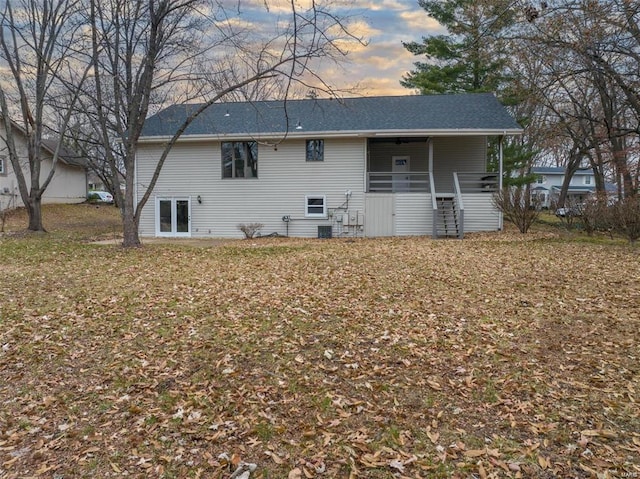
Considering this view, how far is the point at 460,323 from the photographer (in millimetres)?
4953

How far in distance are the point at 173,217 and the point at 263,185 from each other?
12.6ft

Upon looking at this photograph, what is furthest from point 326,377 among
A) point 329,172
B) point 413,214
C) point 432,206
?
point 329,172

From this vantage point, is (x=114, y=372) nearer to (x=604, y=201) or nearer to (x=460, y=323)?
(x=460, y=323)

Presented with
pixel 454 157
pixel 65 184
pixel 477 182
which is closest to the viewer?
pixel 477 182

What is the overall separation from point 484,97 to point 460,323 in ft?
50.4

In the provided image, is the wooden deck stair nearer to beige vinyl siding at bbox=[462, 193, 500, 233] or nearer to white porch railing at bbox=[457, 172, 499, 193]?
beige vinyl siding at bbox=[462, 193, 500, 233]

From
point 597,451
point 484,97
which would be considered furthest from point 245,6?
point 484,97

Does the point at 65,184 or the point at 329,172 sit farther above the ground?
the point at 65,184

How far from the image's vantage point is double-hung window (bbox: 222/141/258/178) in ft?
53.2

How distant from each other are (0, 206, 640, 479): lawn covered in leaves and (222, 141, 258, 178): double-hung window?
31.1 ft

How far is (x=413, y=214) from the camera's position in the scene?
50.3ft

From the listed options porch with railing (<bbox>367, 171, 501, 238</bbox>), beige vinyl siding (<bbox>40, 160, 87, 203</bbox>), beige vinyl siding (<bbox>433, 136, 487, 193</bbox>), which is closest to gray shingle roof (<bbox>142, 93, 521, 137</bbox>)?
beige vinyl siding (<bbox>433, 136, 487, 193</bbox>)

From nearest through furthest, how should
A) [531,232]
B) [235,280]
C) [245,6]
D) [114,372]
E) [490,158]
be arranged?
[114,372]
[245,6]
[235,280]
[531,232]
[490,158]

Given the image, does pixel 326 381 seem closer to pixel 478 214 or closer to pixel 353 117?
pixel 478 214
